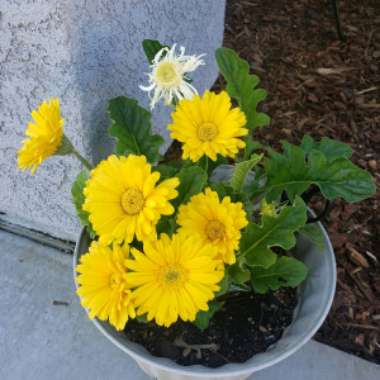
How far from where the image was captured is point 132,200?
2.48ft

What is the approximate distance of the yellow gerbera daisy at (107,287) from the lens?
31.0 inches

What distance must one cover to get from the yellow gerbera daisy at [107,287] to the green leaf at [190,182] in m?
0.16

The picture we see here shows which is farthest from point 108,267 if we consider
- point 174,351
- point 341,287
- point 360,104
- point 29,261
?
point 360,104

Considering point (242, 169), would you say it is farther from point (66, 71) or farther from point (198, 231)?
point (66, 71)

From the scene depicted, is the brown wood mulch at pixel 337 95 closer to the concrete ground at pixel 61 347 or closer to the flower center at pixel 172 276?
the concrete ground at pixel 61 347

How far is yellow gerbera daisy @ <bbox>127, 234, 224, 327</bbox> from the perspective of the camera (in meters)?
0.77

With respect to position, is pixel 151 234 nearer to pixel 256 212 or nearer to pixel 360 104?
pixel 256 212

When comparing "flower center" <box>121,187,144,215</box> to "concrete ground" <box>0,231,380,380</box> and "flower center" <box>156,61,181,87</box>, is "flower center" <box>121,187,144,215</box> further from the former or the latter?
"concrete ground" <box>0,231,380,380</box>

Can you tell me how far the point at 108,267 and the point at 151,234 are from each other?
99mm

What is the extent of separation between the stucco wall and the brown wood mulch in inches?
26.9

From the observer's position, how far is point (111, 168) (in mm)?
767

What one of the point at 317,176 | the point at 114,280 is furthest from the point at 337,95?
the point at 114,280

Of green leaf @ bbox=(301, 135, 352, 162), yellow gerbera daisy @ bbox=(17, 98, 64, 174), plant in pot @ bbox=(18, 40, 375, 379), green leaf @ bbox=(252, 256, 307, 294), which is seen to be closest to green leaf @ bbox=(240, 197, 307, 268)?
plant in pot @ bbox=(18, 40, 375, 379)

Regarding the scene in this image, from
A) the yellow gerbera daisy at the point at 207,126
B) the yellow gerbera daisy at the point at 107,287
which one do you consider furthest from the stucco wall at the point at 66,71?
the yellow gerbera daisy at the point at 107,287
